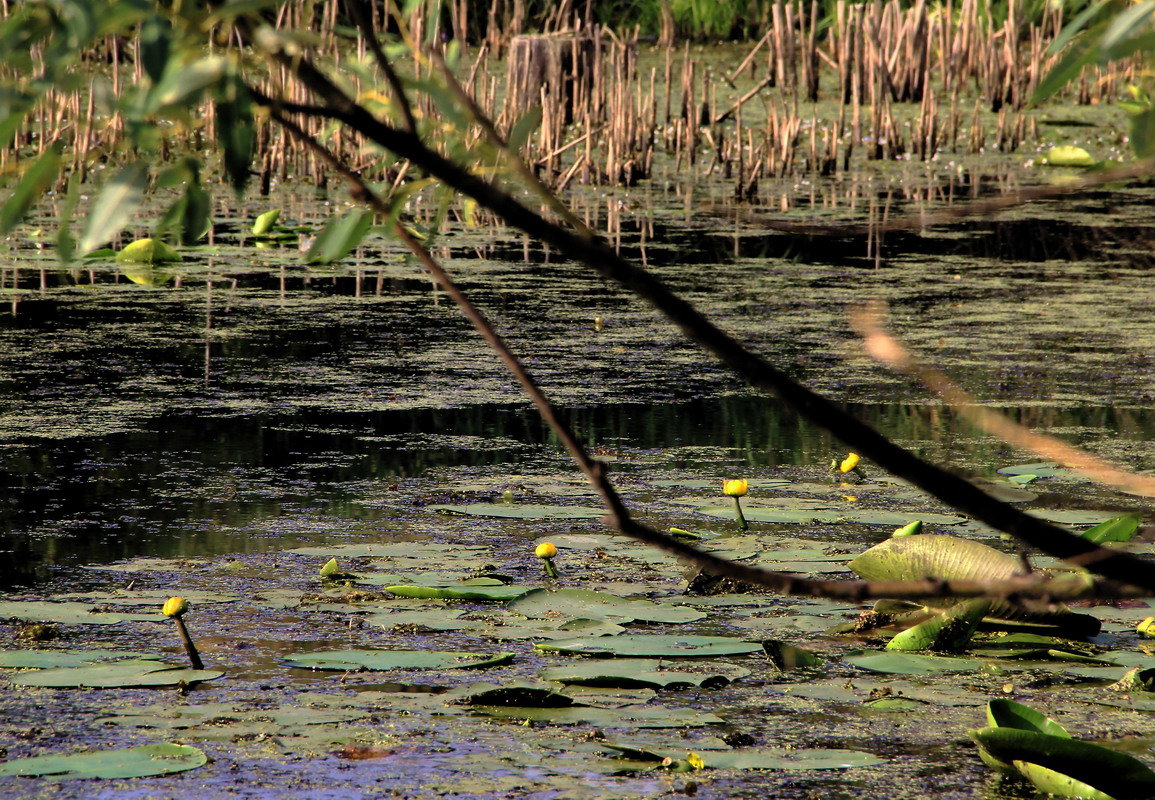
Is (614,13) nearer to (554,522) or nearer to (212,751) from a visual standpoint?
(554,522)

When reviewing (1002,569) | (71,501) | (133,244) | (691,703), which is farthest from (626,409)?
(133,244)

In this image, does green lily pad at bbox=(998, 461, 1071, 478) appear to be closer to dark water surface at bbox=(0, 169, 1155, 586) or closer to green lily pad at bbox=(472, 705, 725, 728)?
Result: dark water surface at bbox=(0, 169, 1155, 586)

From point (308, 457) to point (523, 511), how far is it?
1.91ft

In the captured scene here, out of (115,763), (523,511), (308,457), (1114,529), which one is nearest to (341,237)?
(115,763)

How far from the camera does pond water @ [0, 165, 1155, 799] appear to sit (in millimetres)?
1637

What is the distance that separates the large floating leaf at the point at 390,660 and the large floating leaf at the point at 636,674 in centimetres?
9

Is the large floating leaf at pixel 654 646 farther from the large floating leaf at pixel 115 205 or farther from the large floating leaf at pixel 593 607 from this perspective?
the large floating leaf at pixel 115 205

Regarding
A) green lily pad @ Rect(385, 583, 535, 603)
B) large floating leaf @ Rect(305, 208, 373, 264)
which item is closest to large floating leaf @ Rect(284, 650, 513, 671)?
green lily pad @ Rect(385, 583, 535, 603)

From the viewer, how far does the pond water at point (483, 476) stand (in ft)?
5.37

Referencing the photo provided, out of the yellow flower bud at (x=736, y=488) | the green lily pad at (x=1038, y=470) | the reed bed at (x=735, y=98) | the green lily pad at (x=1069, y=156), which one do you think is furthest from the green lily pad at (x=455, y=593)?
the green lily pad at (x=1069, y=156)

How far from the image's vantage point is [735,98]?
34.3ft

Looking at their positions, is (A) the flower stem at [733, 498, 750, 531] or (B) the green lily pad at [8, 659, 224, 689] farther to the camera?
(A) the flower stem at [733, 498, 750, 531]

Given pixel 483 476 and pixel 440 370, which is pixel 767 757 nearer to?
pixel 483 476

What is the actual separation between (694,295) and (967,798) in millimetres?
3391
